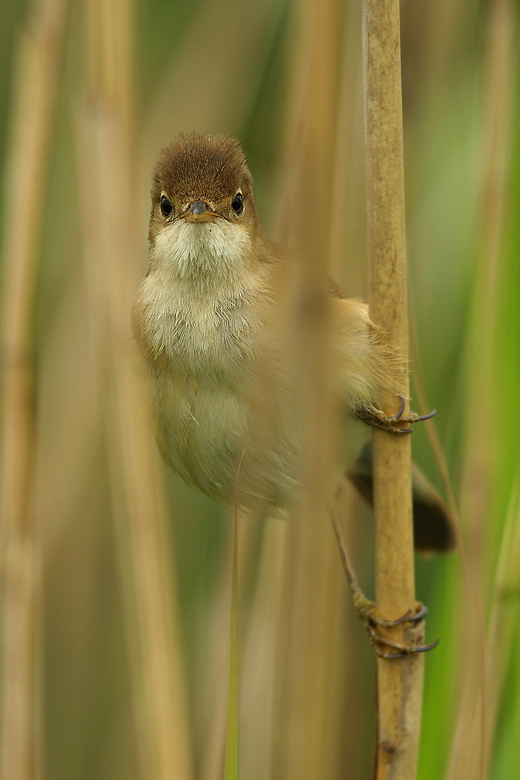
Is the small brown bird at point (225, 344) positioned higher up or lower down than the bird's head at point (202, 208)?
lower down

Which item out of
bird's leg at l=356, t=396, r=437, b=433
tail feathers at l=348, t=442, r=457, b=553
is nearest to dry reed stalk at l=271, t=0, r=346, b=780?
bird's leg at l=356, t=396, r=437, b=433

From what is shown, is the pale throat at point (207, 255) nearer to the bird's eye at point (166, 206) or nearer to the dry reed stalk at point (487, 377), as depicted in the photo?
the bird's eye at point (166, 206)

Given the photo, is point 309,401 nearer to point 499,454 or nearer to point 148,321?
point 499,454

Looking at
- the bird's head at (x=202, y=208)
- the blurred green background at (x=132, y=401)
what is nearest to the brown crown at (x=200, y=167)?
the bird's head at (x=202, y=208)

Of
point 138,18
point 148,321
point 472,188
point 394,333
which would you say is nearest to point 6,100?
point 138,18

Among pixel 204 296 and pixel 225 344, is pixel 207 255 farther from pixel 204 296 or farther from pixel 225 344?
pixel 225 344
